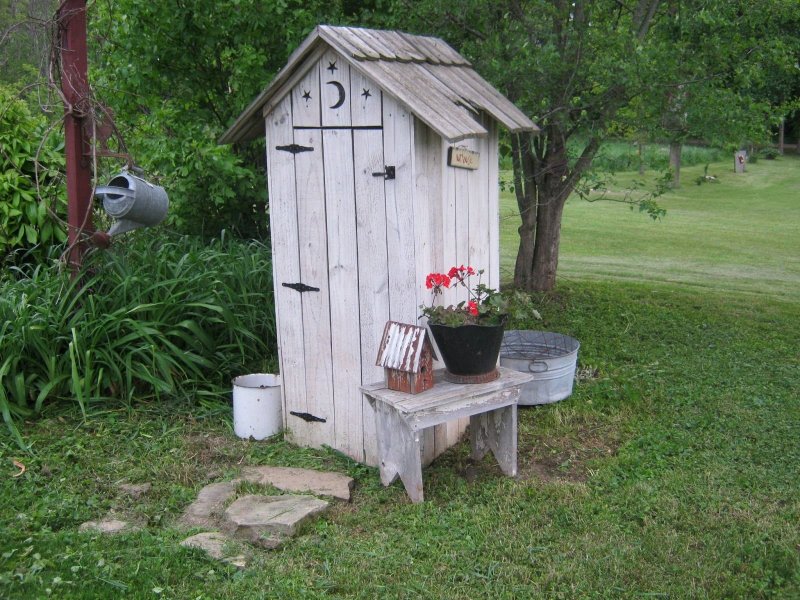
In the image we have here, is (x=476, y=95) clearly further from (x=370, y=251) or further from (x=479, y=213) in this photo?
(x=370, y=251)

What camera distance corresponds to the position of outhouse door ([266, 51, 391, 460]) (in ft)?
15.6

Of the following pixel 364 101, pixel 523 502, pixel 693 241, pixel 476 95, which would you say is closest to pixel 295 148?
pixel 364 101

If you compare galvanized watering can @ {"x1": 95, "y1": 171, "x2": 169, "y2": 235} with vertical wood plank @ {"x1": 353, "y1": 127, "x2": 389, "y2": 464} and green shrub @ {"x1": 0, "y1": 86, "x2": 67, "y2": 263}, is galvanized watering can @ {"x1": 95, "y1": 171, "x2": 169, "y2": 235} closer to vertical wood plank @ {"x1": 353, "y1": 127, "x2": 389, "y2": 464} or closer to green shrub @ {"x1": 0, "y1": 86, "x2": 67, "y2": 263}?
green shrub @ {"x1": 0, "y1": 86, "x2": 67, "y2": 263}

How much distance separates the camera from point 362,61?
15.1 feet

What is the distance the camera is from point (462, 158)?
4.96m

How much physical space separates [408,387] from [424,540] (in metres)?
0.82

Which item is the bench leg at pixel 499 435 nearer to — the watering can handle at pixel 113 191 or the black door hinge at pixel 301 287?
the black door hinge at pixel 301 287

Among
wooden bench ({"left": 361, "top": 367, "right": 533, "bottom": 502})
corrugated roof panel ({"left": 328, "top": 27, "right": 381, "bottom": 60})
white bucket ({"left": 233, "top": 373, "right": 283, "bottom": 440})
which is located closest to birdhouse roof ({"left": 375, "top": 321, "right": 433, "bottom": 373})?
wooden bench ({"left": 361, "top": 367, "right": 533, "bottom": 502})

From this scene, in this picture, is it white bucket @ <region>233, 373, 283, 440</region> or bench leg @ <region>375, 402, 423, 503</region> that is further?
white bucket @ <region>233, 373, 283, 440</region>

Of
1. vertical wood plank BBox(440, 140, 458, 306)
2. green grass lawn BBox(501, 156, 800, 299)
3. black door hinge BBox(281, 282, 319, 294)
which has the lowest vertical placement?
green grass lawn BBox(501, 156, 800, 299)

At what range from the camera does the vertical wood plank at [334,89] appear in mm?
4773

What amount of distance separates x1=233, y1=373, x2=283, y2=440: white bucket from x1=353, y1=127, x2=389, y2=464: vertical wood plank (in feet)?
2.43

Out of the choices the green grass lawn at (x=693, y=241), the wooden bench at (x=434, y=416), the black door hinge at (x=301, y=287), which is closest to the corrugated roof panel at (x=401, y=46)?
the black door hinge at (x=301, y=287)

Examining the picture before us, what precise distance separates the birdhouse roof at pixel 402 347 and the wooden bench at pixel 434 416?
15 cm
